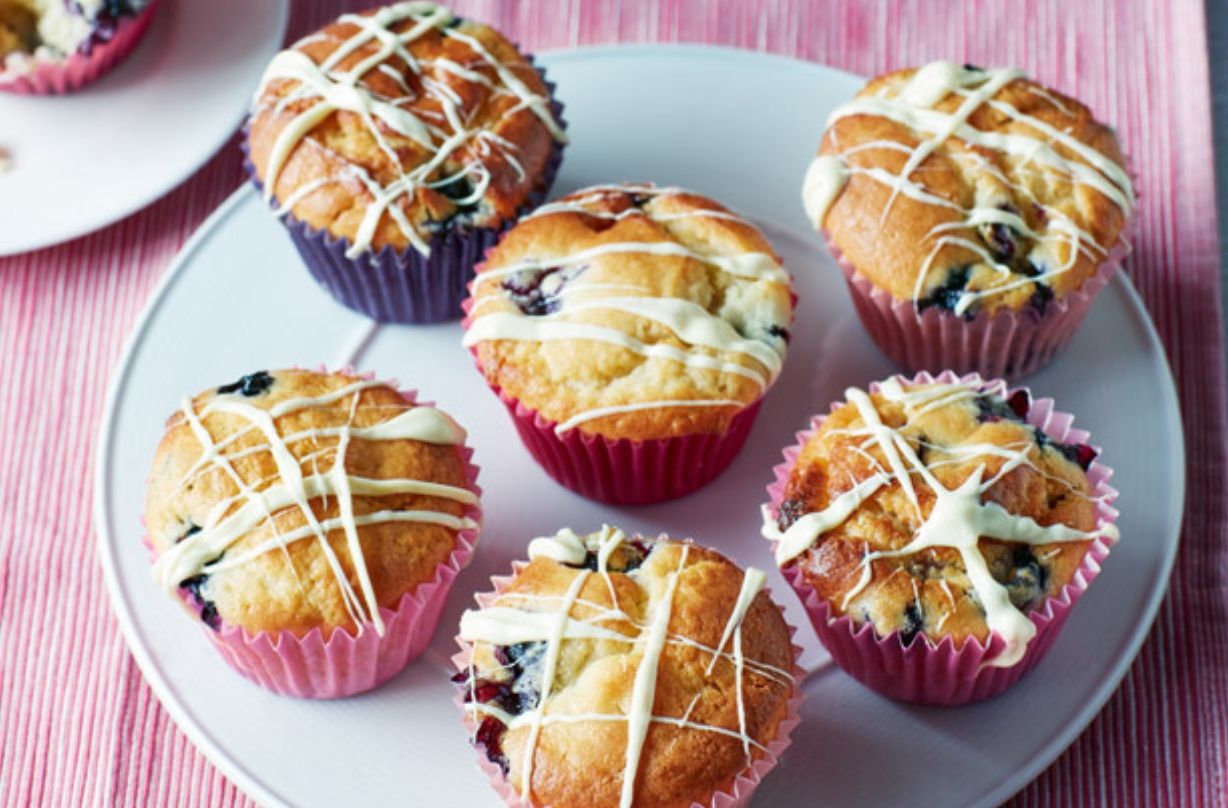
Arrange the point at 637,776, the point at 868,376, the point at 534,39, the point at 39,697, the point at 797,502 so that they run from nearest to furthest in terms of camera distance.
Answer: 1. the point at 637,776
2. the point at 797,502
3. the point at 39,697
4. the point at 868,376
5. the point at 534,39

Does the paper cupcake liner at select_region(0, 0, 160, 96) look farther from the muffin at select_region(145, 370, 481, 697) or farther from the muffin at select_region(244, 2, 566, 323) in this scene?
the muffin at select_region(145, 370, 481, 697)

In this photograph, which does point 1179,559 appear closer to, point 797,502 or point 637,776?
point 797,502

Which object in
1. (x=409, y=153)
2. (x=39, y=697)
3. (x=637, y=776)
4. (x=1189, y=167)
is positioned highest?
(x=409, y=153)

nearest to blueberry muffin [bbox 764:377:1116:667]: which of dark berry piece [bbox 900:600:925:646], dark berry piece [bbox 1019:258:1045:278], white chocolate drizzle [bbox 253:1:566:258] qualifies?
dark berry piece [bbox 900:600:925:646]

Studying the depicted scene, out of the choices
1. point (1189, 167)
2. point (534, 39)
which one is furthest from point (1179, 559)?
point (534, 39)

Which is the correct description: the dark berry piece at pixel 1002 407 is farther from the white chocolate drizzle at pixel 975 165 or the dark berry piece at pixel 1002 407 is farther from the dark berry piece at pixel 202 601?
the dark berry piece at pixel 202 601

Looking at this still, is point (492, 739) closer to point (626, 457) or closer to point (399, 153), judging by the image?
point (626, 457)
